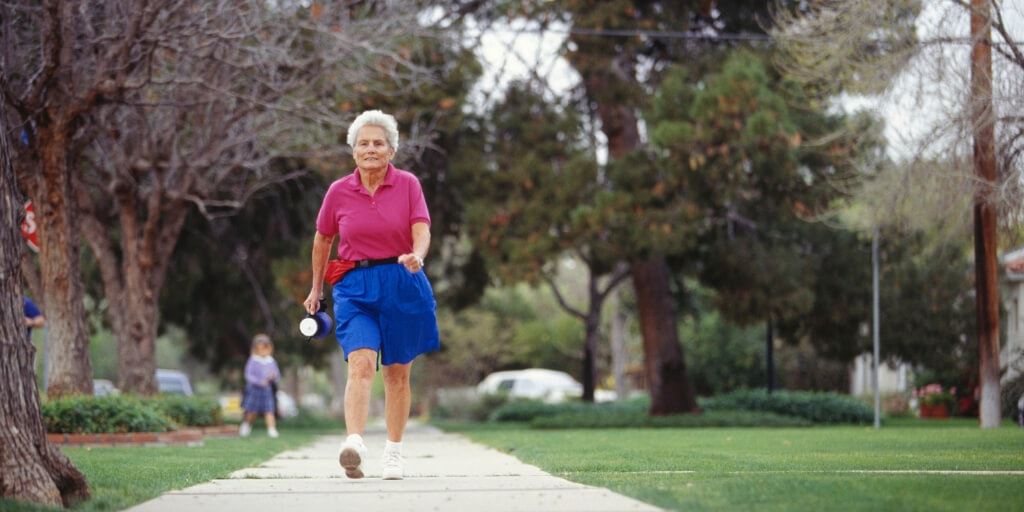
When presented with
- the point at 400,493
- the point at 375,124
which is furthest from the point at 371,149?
the point at 400,493

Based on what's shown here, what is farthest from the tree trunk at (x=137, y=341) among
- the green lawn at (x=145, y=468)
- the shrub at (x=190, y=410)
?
the green lawn at (x=145, y=468)

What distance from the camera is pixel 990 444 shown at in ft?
44.4

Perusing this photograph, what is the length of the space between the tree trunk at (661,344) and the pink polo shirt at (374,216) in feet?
65.6

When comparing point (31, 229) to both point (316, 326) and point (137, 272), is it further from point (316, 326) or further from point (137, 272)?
point (316, 326)

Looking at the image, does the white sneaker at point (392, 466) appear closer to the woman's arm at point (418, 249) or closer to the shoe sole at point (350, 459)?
the shoe sole at point (350, 459)

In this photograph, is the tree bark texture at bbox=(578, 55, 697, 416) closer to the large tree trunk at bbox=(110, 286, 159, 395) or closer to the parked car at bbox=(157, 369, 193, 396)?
the large tree trunk at bbox=(110, 286, 159, 395)

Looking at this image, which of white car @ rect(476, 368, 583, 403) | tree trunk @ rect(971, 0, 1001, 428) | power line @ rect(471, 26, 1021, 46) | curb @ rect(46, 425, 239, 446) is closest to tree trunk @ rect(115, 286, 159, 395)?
curb @ rect(46, 425, 239, 446)

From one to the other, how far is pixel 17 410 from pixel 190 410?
571 inches

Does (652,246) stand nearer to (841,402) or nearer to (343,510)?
(841,402)

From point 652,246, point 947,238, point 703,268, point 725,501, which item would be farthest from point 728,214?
point 725,501

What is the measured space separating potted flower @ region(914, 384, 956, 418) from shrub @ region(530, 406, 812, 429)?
739 cm

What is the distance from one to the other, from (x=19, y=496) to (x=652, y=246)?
18.8 m

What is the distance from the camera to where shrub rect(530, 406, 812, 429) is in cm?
2542

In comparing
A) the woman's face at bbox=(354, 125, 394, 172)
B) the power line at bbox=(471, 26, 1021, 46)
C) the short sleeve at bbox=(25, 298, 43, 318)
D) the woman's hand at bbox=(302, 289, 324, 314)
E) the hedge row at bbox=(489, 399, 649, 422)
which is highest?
the power line at bbox=(471, 26, 1021, 46)
